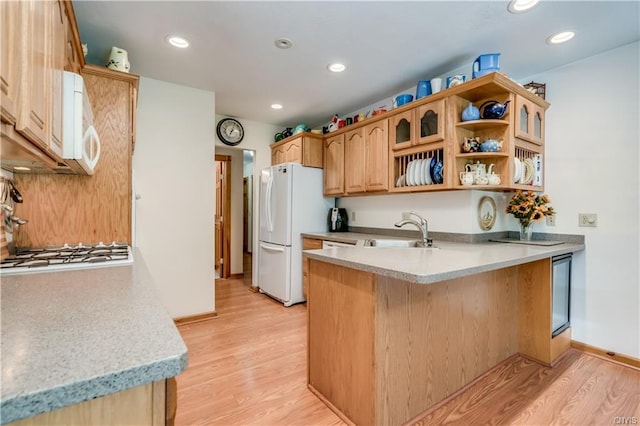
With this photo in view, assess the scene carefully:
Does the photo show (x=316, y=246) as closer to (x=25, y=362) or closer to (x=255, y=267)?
(x=255, y=267)

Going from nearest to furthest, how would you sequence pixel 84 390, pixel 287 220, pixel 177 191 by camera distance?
pixel 84 390 < pixel 177 191 < pixel 287 220

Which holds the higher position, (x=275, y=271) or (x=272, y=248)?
(x=272, y=248)

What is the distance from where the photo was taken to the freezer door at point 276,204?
3.69m

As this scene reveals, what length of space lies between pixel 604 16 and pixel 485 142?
38.1 inches

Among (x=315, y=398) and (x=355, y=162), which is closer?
(x=315, y=398)

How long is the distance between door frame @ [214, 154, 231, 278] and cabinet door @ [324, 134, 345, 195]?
7.16 feet

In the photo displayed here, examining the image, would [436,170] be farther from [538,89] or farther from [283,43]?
[283,43]

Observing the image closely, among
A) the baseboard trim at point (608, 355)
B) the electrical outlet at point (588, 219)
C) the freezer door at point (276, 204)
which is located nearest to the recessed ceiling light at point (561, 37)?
the electrical outlet at point (588, 219)

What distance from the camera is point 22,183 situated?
70.4 inches

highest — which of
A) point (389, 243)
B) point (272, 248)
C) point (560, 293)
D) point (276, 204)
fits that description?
point (276, 204)

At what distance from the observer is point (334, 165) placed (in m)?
3.77

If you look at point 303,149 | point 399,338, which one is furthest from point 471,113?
point 303,149

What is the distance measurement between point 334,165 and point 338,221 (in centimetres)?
73

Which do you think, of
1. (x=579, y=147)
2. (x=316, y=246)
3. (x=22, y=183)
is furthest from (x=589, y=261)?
(x=22, y=183)
